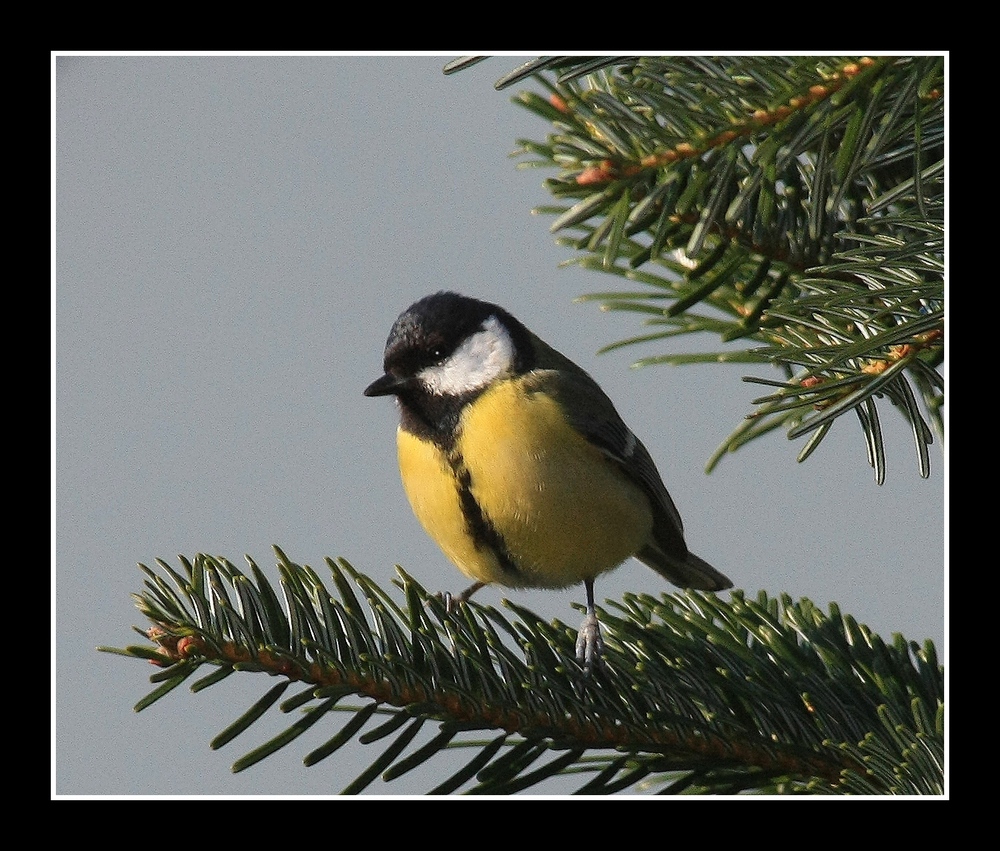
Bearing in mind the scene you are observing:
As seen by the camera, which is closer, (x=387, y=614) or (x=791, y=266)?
A: (x=387, y=614)

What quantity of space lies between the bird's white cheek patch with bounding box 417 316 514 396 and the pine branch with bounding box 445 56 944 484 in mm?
532

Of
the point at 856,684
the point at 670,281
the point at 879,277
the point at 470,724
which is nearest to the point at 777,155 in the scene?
the point at 879,277

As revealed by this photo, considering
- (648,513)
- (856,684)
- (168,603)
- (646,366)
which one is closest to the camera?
(168,603)

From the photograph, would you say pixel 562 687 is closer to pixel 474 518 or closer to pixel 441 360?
pixel 474 518

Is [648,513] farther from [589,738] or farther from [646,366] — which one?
[589,738]

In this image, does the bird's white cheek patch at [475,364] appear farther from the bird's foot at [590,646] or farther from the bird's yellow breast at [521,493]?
the bird's foot at [590,646]

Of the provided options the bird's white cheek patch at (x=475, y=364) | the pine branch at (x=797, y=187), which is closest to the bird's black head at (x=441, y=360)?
the bird's white cheek patch at (x=475, y=364)

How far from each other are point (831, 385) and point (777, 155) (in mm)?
296

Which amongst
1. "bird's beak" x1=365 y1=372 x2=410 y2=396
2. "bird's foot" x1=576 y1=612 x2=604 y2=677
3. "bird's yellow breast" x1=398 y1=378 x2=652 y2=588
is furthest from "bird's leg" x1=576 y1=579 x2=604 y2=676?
"bird's beak" x1=365 y1=372 x2=410 y2=396

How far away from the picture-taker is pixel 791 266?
5.58 feet

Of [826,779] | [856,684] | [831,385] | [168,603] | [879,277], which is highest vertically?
[879,277]

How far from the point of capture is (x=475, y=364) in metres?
2.22

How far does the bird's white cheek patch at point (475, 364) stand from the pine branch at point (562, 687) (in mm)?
669

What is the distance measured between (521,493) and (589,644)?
18.3 inches
